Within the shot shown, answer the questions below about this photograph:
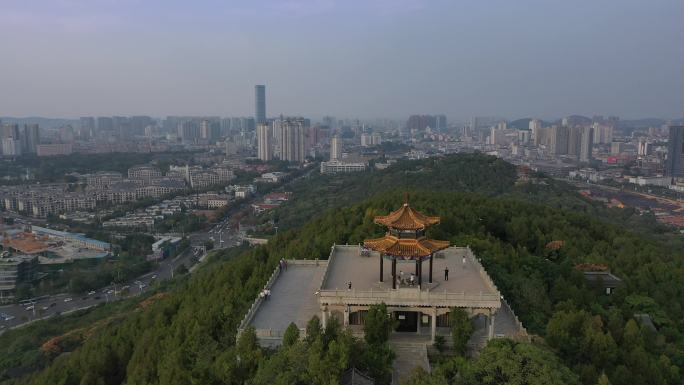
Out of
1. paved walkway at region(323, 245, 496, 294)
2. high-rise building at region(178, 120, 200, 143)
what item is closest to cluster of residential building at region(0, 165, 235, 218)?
paved walkway at region(323, 245, 496, 294)

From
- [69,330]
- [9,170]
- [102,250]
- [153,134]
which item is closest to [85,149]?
[9,170]

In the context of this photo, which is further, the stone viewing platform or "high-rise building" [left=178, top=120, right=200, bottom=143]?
"high-rise building" [left=178, top=120, right=200, bottom=143]

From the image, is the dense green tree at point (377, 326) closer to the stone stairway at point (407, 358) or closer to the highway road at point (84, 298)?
the stone stairway at point (407, 358)

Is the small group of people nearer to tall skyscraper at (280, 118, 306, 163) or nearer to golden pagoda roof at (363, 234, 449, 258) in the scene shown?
golden pagoda roof at (363, 234, 449, 258)

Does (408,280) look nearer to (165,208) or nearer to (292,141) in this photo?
(165,208)

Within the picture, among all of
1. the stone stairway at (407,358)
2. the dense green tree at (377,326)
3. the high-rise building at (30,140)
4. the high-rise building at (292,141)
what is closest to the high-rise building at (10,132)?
the high-rise building at (30,140)
